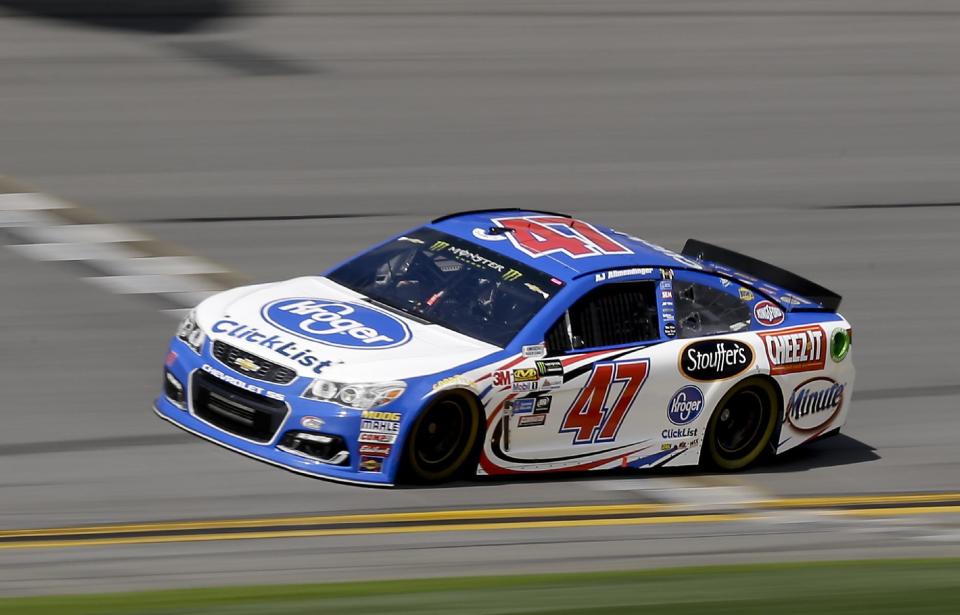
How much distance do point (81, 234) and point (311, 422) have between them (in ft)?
18.4

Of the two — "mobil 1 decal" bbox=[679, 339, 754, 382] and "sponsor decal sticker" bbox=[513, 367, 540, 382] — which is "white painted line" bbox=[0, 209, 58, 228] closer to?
"sponsor decal sticker" bbox=[513, 367, 540, 382]

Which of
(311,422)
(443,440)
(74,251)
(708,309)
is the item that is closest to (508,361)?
(443,440)

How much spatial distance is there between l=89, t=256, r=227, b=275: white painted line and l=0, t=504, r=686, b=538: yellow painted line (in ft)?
16.2

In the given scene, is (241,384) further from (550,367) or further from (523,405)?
(550,367)

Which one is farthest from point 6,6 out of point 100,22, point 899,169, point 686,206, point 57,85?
point 899,169

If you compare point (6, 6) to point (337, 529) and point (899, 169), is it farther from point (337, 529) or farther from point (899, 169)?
point (337, 529)

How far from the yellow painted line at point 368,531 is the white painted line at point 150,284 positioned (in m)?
4.70

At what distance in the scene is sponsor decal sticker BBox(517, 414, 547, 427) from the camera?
839 centimetres

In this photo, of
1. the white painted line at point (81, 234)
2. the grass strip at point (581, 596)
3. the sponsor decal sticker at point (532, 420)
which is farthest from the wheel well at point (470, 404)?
the white painted line at point (81, 234)

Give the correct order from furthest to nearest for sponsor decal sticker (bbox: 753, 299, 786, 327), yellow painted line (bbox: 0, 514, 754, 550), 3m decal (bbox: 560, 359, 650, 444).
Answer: sponsor decal sticker (bbox: 753, 299, 786, 327)
3m decal (bbox: 560, 359, 650, 444)
yellow painted line (bbox: 0, 514, 754, 550)

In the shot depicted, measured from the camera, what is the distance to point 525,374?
8.35m

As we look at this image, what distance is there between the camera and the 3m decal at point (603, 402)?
860 centimetres

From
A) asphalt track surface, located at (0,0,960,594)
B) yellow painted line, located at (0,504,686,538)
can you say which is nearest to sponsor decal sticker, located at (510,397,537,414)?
asphalt track surface, located at (0,0,960,594)

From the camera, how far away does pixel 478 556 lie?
7.25 meters
